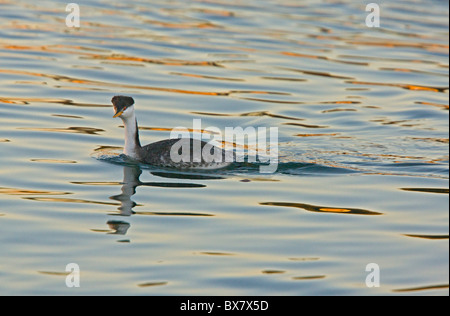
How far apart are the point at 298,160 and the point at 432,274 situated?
16.4 feet

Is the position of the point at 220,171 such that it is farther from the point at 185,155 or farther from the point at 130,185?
the point at 130,185

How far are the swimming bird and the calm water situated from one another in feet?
0.60

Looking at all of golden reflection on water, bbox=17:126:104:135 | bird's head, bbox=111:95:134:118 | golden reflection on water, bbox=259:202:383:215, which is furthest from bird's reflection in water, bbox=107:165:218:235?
golden reflection on water, bbox=17:126:104:135

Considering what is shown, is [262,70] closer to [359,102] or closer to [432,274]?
[359,102]

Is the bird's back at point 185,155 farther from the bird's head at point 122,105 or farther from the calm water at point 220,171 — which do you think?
the bird's head at point 122,105

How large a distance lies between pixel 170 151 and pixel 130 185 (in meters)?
0.91

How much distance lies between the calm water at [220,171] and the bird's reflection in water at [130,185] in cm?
4

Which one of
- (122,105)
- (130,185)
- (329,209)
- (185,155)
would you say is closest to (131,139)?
(122,105)

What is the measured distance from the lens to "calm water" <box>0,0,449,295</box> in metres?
8.95

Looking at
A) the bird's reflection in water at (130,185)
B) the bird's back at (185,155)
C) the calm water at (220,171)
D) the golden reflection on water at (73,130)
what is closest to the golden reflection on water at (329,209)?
the calm water at (220,171)

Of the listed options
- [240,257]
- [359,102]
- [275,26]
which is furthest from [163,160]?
[275,26]

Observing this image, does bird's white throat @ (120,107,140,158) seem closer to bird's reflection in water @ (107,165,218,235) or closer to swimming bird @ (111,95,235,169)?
swimming bird @ (111,95,235,169)

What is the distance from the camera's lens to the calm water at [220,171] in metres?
8.95

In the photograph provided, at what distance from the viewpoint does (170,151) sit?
41.1 ft
